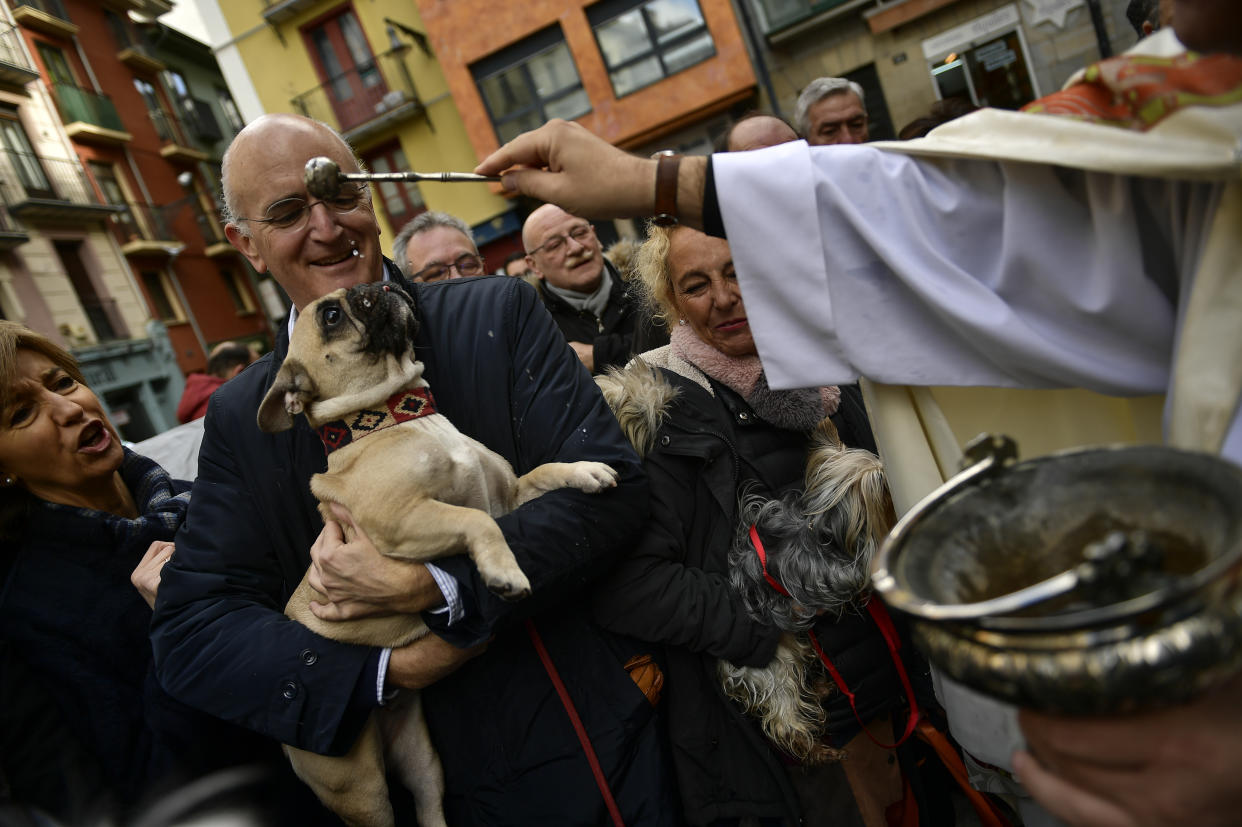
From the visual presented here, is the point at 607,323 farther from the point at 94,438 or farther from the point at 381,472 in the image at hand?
the point at 94,438

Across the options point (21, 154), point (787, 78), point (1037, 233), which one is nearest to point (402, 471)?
point (1037, 233)

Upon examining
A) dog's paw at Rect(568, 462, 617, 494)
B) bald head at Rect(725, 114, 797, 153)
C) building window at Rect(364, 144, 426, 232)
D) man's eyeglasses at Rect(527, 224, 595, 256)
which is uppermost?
building window at Rect(364, 144, 426, 232)

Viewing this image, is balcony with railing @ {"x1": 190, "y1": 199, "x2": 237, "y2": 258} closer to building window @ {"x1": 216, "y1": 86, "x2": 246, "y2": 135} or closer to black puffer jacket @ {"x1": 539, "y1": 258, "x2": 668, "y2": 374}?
building window @ {"x1": 216, "y1": 86, "x2": 246, "y2": 135}

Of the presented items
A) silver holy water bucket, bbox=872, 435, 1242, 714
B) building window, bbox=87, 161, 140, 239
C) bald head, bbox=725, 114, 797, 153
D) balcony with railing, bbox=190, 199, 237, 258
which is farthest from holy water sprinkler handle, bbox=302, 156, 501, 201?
balcony with railing, bbox=190, 199, 237, 258

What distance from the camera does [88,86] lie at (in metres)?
22.4

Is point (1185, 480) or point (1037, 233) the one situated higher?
point (1037, 233)

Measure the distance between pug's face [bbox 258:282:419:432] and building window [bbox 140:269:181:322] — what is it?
24.4 metres

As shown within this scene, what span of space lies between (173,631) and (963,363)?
2.19 m

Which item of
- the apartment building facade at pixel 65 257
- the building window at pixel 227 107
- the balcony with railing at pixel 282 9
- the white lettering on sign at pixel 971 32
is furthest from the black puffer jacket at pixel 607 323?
the building window at pixel 227 107

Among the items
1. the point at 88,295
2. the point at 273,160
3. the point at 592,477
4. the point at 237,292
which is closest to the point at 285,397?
the point at 273,160

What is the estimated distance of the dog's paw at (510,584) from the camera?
181cm

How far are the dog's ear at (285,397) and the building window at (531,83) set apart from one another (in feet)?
54.4

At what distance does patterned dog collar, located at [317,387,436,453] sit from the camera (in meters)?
2.23

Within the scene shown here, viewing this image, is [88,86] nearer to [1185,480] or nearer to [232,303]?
[232,303]
